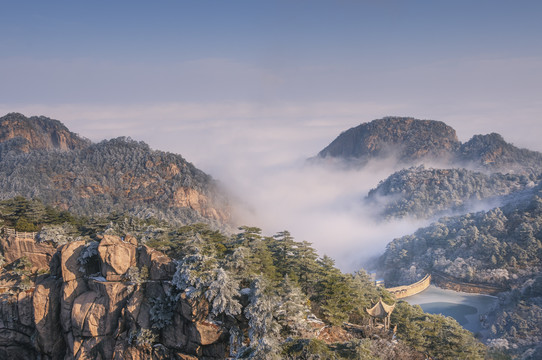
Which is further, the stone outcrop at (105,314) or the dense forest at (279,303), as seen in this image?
the stone outcrop at (105,314)

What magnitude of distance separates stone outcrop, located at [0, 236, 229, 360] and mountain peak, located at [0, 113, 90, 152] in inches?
4967

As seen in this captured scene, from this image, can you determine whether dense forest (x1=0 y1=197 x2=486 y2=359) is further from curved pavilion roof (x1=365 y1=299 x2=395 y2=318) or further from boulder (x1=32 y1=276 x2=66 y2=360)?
boulder (x1=32 y1=276 x2=66 y2=360)

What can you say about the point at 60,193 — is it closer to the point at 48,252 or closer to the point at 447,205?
the point at 48,252

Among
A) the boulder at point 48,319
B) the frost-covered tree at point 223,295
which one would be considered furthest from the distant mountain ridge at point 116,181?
the frost-covered tree at point 223,295

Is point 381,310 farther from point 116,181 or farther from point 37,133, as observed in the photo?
point 37,133

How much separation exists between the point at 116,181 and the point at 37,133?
78214 mm

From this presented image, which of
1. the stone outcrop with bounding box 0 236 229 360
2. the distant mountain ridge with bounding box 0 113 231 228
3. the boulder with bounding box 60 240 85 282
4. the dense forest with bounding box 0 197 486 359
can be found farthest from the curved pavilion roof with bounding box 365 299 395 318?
the distant mountain ridge with bounding box 0 113 231 228

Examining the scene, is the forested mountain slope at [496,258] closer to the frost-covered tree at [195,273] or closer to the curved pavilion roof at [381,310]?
the curved pavilion roof at [381,310]

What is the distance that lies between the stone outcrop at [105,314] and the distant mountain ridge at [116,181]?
197ft

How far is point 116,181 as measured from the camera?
393ft

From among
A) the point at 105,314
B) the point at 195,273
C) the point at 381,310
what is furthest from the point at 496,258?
the point at 105,314

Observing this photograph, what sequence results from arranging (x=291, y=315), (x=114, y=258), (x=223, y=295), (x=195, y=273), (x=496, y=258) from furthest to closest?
1. (x=496, y=258)
2. (x=114, y=258)
3. (x=195, y=273)
4. (x=223, y=295)
5. (x=291, y=315)

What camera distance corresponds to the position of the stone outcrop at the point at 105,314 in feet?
102

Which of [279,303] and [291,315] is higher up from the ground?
[279,303]
